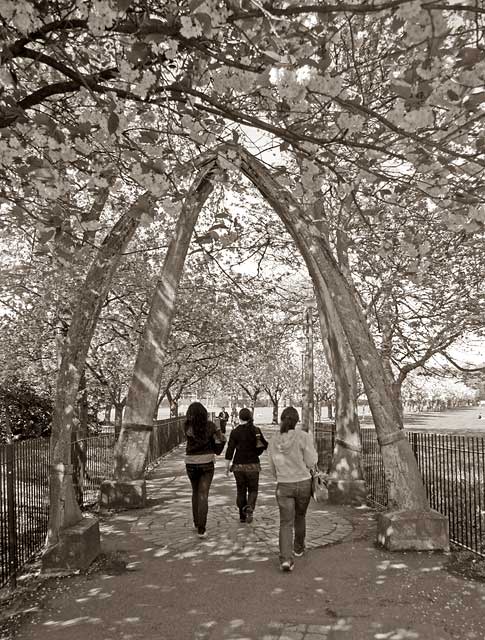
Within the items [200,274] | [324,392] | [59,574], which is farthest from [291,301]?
[324,392]

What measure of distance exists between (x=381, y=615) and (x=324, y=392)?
65040 millimetres

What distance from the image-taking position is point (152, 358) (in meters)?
10.9

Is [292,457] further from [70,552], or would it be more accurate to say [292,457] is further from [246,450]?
[70,552]

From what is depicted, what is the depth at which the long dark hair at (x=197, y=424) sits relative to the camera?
8.05 metres

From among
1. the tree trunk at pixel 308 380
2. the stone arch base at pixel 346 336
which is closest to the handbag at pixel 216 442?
the stone arch base at pixel 346 336

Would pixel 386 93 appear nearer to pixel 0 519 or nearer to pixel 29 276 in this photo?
pixel 0 519

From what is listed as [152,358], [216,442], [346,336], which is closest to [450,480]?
[346,336]

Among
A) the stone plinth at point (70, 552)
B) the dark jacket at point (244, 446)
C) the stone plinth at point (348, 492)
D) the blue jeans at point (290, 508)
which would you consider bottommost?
the stone plinth at point (348, 492)

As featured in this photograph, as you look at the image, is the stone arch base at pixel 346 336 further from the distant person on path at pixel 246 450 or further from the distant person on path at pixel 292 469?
the distant person on path at pixel 246 450

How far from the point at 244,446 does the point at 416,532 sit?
2725mm

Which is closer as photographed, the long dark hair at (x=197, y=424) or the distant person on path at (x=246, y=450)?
the long dark hair at (x=197, y=424)

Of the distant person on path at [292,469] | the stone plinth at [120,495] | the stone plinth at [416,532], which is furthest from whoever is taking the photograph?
the stone plinth at [120,495]

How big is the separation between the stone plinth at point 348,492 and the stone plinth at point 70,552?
5.30 meters

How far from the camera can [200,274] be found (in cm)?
1795
